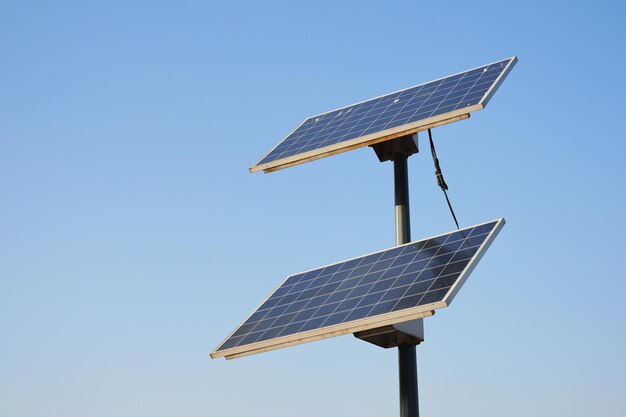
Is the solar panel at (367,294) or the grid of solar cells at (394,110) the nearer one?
the solar panel at (367,294)

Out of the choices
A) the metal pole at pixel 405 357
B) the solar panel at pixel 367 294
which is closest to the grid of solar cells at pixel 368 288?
the solar panel at pixel 367 294

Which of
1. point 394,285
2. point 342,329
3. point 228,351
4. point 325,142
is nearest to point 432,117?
point 325,142

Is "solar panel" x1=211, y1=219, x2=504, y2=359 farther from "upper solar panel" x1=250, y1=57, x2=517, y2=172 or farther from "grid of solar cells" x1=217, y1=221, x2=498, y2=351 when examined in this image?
"upper solar panel" x1=250, y1=57, x2=517, y2=172

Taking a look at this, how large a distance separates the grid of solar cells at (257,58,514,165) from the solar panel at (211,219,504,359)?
7.43 ft

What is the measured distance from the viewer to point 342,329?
13.1m

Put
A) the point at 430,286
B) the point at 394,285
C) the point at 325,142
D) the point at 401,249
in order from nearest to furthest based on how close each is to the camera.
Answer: the point at 430,286 → the point at 394,285 → the point at 401,249 → the point at 325,142

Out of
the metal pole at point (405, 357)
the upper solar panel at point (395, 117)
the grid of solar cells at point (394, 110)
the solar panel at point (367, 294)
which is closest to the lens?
the solar panel at point (367, 294)

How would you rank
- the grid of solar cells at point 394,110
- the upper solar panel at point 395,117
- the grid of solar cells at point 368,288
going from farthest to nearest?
1. the grid of solar cells at point 394,110
2. the upper solar panel at point 395,117
3. the grid of solar cells at point 368,288

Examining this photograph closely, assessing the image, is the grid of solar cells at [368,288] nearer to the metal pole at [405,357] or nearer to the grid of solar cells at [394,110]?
the metal pole at [405,357]

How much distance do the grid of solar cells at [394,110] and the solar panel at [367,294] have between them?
2.26 metres

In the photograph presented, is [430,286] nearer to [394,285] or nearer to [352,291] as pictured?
[394,285]

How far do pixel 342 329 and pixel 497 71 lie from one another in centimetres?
641

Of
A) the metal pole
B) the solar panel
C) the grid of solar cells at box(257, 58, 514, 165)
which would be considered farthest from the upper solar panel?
the solar panel

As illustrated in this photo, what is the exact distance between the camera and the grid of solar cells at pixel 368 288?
13289 mm
